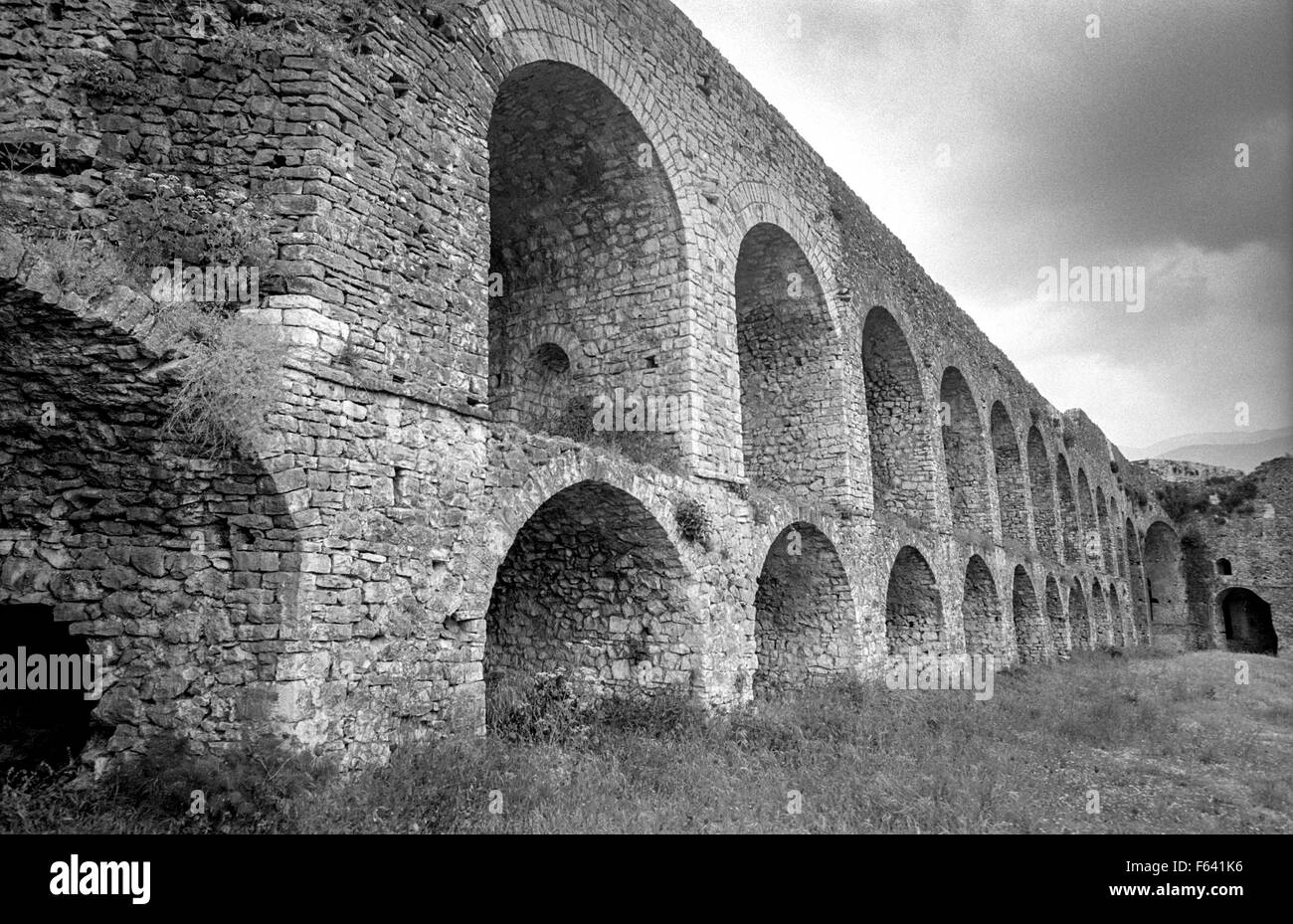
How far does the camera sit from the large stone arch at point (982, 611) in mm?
17391

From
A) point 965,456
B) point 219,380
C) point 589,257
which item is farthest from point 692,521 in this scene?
point 965,456

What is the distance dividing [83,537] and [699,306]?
21.1ft

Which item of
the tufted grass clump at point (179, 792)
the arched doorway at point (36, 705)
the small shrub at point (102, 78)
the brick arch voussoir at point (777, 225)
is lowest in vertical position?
the tufted grass clump at point (179, 792)

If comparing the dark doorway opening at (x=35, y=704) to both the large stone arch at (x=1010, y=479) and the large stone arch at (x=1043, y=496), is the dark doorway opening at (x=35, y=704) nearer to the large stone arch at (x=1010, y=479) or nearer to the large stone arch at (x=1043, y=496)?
the large stone arch at (x=1010, y=479)

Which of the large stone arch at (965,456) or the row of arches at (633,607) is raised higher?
the large stone arch at (965,456)

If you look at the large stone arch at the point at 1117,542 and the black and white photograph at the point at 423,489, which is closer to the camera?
the black and white photograph at the point at 423,489

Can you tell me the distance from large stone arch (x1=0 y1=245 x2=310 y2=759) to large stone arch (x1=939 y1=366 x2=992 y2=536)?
16.1 metres

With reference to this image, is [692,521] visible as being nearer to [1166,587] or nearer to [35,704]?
[35,704]

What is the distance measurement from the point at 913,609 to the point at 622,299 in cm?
836

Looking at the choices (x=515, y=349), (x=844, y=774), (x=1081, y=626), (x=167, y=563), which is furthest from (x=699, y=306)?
(x=1081, y=626)

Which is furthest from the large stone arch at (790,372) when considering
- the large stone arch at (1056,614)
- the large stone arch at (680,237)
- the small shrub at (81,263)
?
the large stone arch at (1056,614)

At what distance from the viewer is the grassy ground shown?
4.51m

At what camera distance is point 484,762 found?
18.3 feet

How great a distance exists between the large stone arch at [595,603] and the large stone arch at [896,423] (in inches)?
318
